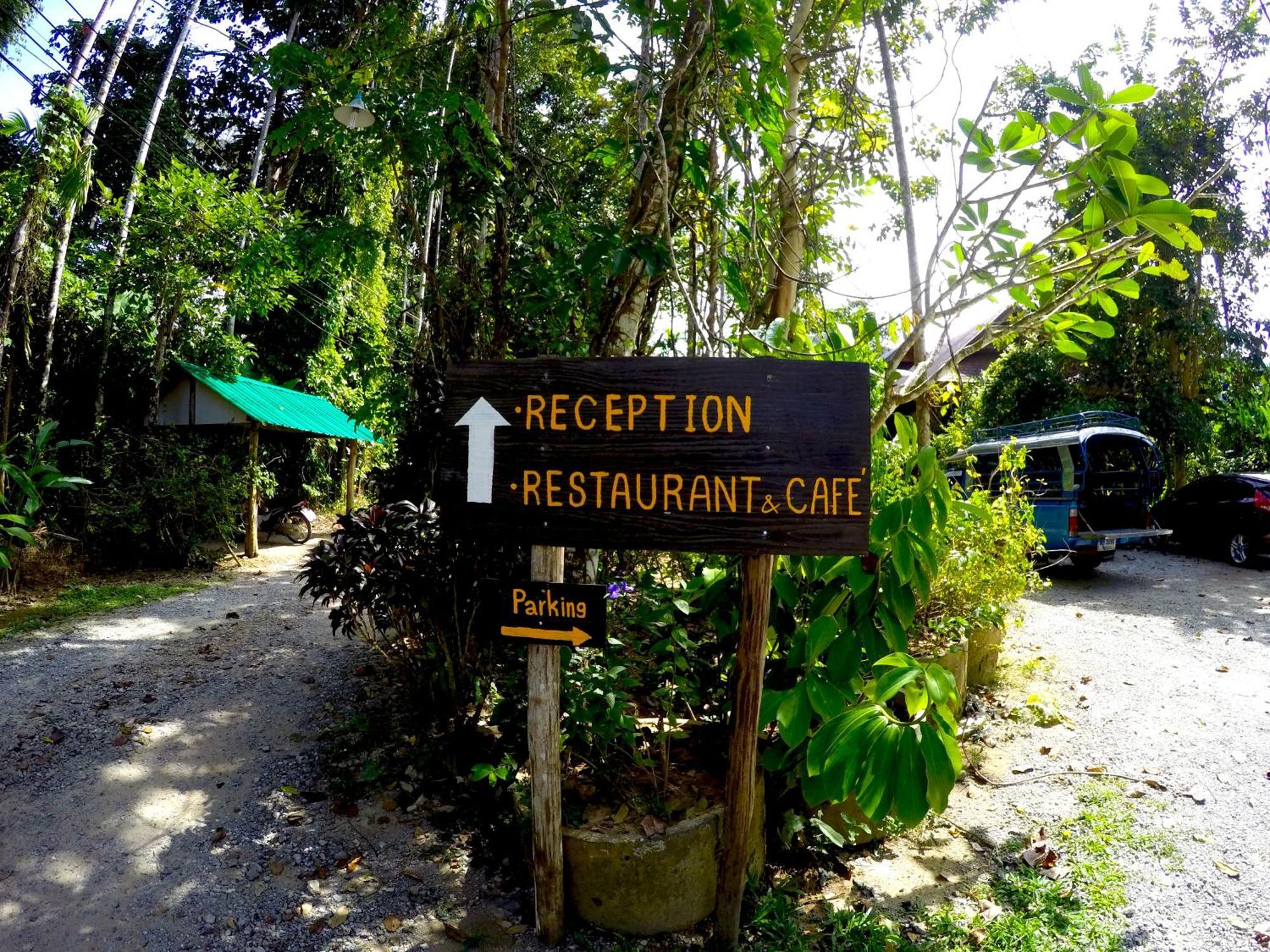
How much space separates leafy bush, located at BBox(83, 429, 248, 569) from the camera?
931cm

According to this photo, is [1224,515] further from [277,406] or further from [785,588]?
[277,406]

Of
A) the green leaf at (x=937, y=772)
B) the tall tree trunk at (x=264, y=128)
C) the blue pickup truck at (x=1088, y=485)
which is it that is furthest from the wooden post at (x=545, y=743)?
the tall tree trunk at (x=264, y=128)

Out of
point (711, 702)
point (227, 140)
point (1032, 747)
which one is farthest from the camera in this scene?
point (227, 140)

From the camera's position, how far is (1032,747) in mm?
4719

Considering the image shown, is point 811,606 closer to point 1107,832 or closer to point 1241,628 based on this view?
point 1107,832

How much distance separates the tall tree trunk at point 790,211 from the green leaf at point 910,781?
6.45ft

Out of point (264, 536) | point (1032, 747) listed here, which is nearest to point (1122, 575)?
point (1032, 747)

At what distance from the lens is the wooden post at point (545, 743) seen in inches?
103

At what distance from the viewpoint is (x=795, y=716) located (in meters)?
2.66

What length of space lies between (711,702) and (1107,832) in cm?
203

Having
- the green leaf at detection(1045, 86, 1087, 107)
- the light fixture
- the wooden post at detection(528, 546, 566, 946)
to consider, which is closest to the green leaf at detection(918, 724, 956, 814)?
the wooden post at detection(528, 546, 566, 946)

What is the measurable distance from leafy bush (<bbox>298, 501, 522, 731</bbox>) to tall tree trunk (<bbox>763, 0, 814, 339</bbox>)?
71.4 inches

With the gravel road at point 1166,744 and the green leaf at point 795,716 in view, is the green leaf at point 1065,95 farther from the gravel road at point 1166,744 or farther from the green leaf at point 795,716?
the gravel road at point 1166,744

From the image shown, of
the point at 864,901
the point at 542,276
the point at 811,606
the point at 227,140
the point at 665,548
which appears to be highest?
the point at 227,140
